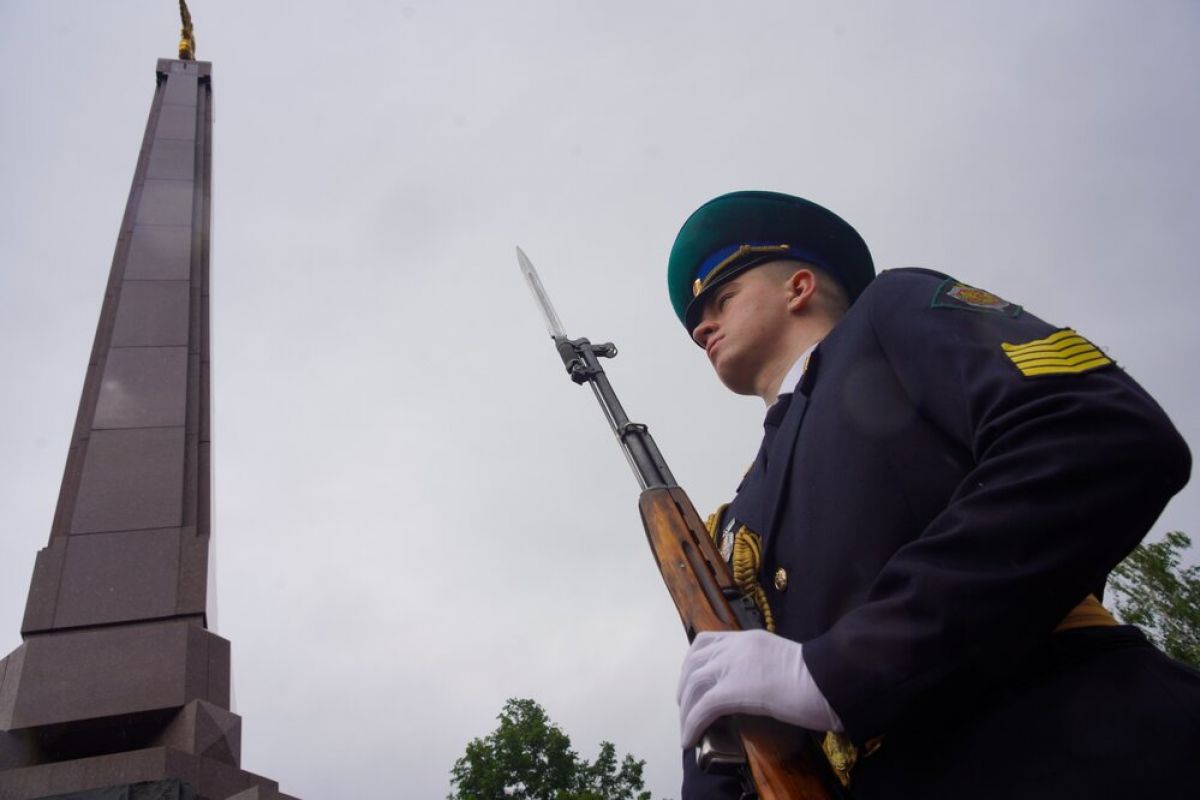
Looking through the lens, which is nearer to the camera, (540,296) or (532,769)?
(540,296)

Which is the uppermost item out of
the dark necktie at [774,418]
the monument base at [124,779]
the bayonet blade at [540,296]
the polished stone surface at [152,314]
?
the polished stone surface at [152,314]

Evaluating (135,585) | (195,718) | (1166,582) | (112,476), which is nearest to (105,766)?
(195,718)

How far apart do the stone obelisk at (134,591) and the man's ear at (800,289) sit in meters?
3.80

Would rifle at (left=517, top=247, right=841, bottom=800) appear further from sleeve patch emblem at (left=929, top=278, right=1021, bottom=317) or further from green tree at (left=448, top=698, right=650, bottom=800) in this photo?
green tree at (left=448, top=698, right=650, bottom=800)

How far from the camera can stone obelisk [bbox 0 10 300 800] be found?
14.8 feet

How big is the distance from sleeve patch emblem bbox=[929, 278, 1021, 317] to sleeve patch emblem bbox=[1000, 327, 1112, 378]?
0.49 ft

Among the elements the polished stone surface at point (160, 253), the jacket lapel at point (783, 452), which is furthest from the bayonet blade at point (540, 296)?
the polished stone surface at point (160, 253)

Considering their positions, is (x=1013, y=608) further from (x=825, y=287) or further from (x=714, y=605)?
(x=825, y=287)

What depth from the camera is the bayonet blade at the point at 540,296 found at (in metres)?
3.59

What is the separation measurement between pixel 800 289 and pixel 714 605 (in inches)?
43.3

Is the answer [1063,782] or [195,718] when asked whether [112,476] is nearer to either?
[195,718]

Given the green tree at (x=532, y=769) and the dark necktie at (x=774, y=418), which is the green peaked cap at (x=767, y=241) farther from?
the green tree at (x=532, y=769)

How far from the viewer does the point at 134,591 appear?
5531 millimetres

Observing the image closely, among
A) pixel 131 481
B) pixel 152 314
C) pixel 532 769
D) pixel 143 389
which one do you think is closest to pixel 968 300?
pixel 131 481
